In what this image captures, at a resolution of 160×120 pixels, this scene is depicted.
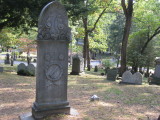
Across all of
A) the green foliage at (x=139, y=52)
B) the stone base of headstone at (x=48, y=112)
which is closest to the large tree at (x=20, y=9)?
the stone base of headstone at (x=48, y=112)

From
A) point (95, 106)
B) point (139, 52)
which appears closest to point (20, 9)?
point (95, 106)

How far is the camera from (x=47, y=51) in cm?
460

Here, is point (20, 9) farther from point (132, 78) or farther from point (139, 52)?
point (139, 52)

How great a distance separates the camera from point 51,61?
15.4ft

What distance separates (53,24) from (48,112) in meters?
2.31

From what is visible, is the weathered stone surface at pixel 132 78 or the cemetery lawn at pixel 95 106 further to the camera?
the weathered stone surface at pixel 132 78

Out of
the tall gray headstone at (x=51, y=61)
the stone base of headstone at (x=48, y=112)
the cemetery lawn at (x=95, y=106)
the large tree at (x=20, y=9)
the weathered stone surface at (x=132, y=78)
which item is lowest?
the cemetery lawn at (x=95, y=106)

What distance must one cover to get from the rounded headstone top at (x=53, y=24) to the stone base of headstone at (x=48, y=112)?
6.05ft

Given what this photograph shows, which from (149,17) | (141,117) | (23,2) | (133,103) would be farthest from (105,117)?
(149,17)

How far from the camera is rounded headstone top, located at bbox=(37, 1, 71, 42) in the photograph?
4.57 meters

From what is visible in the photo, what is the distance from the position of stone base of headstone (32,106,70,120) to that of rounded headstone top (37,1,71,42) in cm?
184

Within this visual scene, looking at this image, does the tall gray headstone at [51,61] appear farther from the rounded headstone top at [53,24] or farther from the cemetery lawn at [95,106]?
the cemetery lawn at [95,106]

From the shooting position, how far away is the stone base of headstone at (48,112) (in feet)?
15.1

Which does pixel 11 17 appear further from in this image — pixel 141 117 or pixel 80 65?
pixel 141 117
